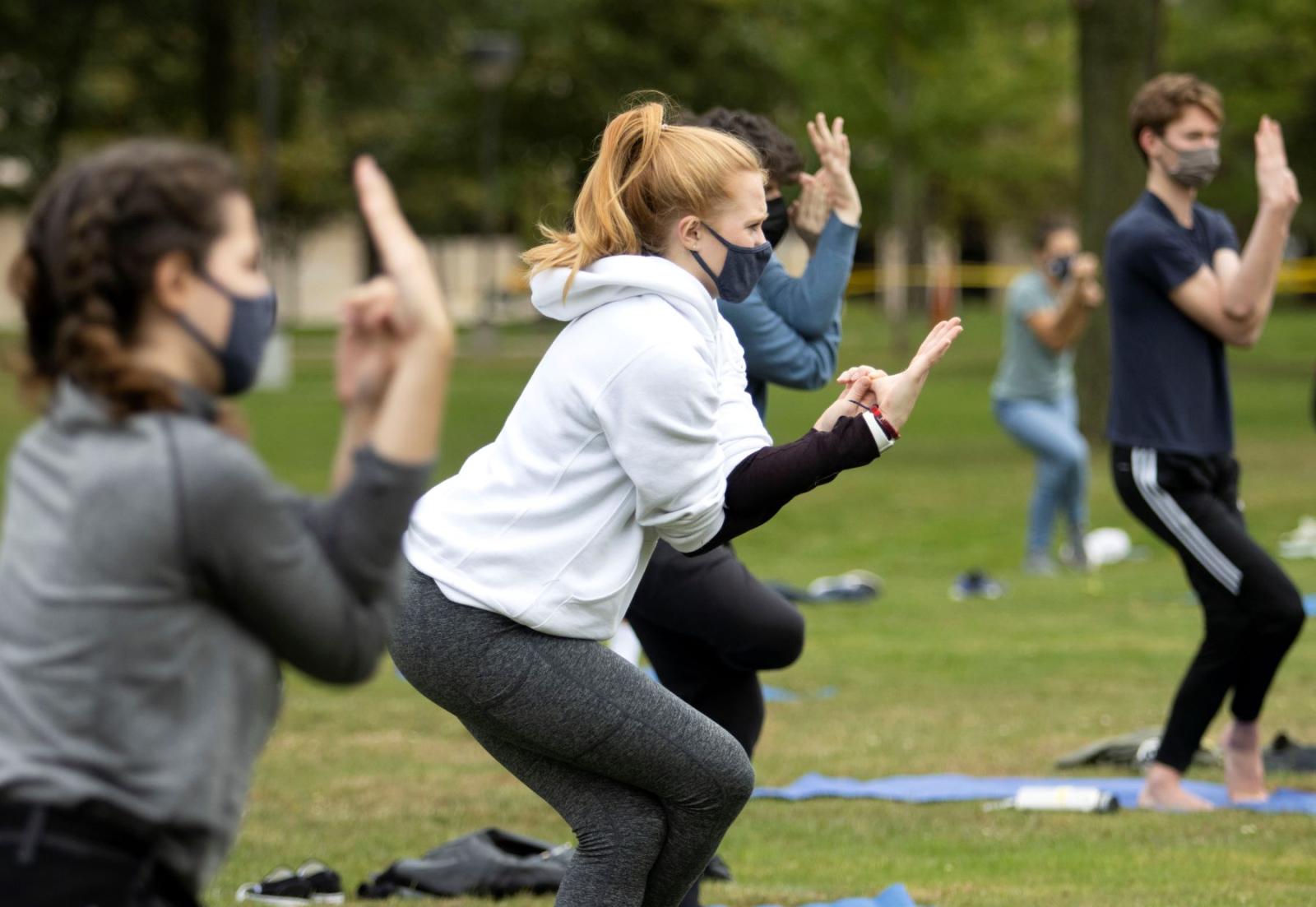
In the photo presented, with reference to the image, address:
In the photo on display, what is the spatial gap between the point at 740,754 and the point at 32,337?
1806mm

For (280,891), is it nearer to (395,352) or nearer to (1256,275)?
(395,352)

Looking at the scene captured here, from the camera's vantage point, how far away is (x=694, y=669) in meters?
5.21

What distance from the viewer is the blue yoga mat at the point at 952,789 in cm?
678

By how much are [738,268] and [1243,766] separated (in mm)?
3490

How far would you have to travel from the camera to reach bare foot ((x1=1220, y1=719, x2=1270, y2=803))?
663cm

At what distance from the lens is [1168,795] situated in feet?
21.6

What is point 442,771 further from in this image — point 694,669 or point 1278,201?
point 1278,201

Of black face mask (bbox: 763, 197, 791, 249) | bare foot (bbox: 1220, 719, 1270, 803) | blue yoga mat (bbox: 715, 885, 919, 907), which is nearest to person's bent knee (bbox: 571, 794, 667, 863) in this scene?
blue yoga mat (bbox: 715, 885, 919, 907)

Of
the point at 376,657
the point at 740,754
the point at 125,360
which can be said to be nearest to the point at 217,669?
the point at 376,657

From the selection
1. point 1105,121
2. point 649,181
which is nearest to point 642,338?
point 649,181

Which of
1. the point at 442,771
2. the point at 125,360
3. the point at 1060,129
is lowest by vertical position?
the point at 1060,129

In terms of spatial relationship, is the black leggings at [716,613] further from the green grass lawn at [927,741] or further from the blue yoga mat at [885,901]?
the green grass lawn at [927,741]

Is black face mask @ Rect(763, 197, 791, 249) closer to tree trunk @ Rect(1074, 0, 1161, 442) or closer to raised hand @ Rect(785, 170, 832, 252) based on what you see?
raised hand @ Rect(785, 170, 832, 252)

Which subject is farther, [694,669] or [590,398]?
[694,669]
